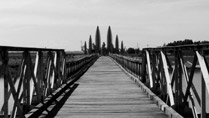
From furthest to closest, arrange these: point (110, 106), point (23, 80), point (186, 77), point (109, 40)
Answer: point (109, 40), point (110, 106), point (23, 80), point (186, 77)

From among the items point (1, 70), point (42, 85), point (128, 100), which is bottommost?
point (128, 100)

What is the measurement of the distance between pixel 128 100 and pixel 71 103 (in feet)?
5.18

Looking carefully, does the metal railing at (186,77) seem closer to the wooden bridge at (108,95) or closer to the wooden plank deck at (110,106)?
the wooden bridge at (108,95)

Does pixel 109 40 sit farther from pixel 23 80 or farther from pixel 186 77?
pixel 186 77

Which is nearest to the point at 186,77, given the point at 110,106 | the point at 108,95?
the point at 110,106

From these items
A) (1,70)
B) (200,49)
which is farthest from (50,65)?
(200,49)

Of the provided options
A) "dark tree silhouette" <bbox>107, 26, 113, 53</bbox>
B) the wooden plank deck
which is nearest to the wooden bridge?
the wooden plank deck

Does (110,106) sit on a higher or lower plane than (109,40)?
lower

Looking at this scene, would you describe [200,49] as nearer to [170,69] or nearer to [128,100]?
[170,69]

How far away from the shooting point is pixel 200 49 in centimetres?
468

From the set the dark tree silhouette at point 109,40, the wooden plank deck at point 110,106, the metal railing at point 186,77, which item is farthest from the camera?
the dark tree silhouette at point 109,40

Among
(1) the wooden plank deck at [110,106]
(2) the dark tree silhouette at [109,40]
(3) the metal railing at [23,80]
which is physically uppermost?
(2) the dark tree silhouette at [109,40]

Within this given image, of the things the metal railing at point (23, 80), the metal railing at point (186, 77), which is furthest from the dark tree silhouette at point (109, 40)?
the metal railing at point (186, 77)

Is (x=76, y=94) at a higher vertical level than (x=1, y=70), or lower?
lower
